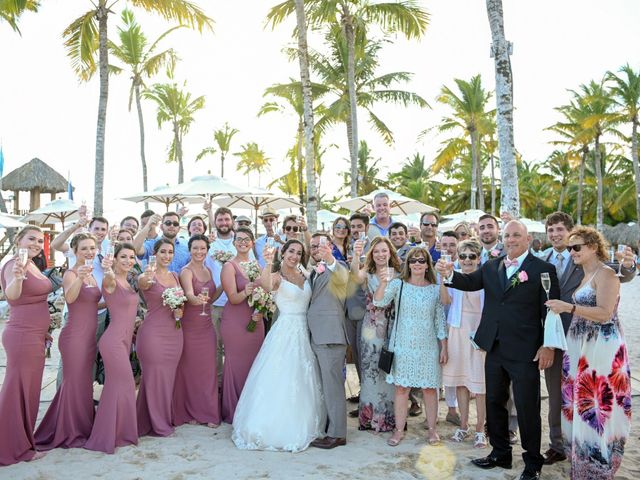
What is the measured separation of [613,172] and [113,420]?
173ft

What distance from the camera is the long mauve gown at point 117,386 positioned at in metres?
5.27

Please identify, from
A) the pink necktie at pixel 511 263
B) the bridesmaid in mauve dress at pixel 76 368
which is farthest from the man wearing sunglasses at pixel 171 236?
the pink necktie at pixel 511 263

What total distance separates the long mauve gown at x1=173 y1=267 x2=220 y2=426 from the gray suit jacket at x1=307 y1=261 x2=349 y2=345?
1.37 metres

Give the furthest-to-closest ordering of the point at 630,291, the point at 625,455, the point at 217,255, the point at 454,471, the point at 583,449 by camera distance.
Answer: the point at 630,291
the point at 217,255
the point at 625,455
the point at 454,471
the point at 583,449

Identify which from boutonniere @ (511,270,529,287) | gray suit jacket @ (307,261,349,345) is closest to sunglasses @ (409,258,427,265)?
gray suit jacket @ (307,261,349,345)

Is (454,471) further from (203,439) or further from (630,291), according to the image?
(630,291)

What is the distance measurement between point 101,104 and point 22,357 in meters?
11.3

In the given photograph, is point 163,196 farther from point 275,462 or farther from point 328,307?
point 275,462

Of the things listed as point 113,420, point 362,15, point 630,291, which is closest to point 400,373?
point 113,420

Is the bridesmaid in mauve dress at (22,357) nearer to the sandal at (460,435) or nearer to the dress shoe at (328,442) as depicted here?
the dress shoe at (328,442)

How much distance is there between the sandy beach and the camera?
4691 millimetres

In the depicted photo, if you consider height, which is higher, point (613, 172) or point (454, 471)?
point (613, 172)

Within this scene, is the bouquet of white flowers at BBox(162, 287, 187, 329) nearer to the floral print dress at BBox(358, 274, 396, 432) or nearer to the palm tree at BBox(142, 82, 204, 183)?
the floral print dress at BBox(358, 274, 396, 432)

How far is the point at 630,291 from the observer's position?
70.7 feet
